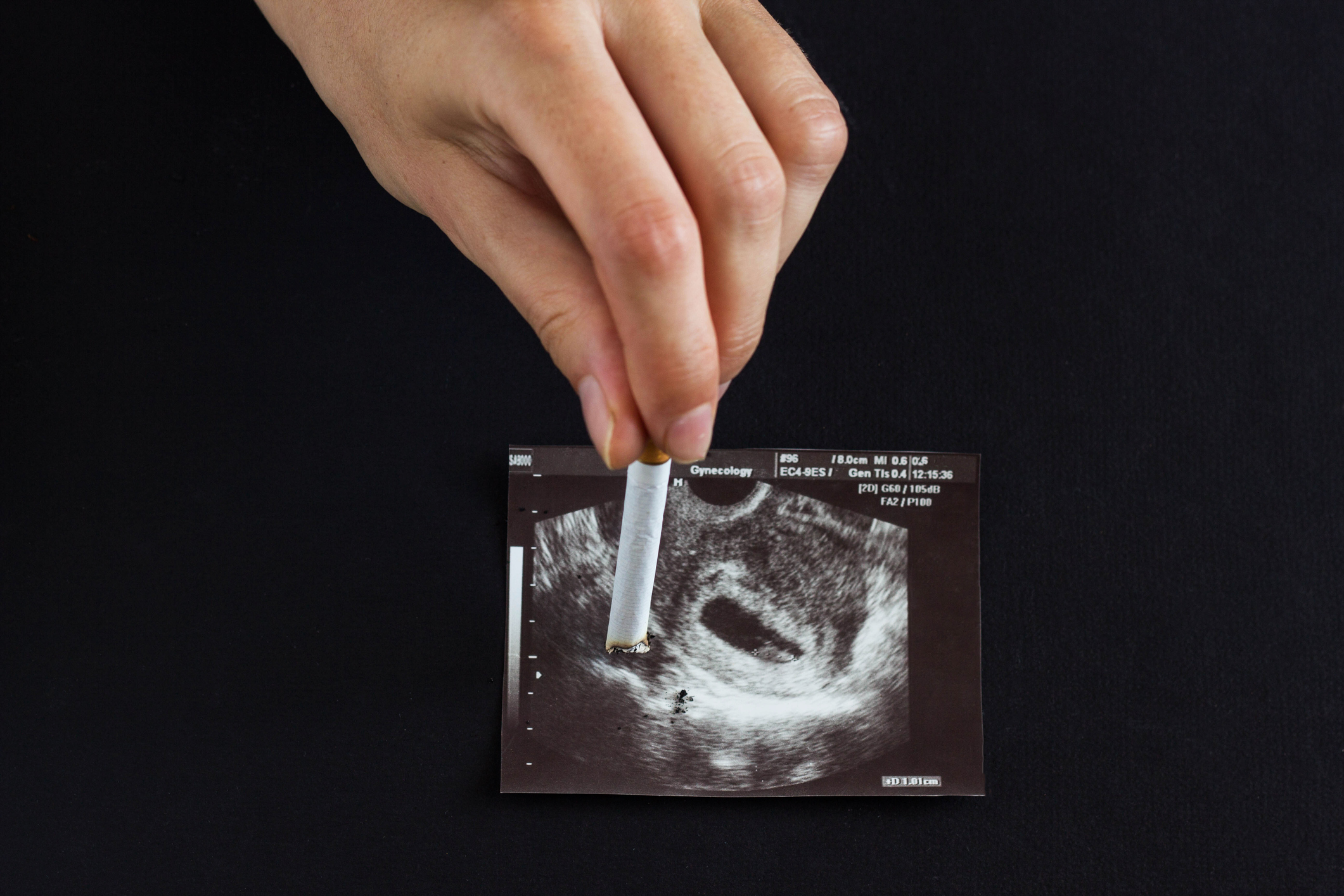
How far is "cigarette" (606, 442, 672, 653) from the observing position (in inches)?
15.9

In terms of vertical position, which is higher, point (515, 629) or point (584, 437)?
point (584, 437)

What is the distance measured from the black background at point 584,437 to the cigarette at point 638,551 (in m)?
0.08

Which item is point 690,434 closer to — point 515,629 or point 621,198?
point 621,198

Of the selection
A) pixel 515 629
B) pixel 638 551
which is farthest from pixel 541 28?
pixel 515 629

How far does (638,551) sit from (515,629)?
0.43 ft

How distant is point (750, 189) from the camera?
26cm

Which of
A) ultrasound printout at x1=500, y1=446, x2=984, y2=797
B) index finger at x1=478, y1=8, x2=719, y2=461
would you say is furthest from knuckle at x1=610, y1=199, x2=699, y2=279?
ultrasound printout at x1=500, y1=446, x2=984, y2=797

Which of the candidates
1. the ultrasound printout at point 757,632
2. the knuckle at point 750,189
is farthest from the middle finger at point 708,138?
the ultrasound printout at point 757,632

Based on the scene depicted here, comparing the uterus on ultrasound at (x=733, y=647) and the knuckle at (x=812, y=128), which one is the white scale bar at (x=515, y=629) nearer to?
the uterus on ultrasound at (x=733, y=647)

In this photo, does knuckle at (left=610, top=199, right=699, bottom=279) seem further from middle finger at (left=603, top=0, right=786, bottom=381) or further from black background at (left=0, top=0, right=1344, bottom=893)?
black background at (left=0, top=0, right=1344, bottom=893)

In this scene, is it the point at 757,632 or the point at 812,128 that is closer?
the point at 812,128

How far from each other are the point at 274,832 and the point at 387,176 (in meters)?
0.40

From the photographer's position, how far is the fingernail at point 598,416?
0.28 meters

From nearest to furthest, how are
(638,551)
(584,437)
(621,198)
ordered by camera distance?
(621,198), (638,551), (584,437)
